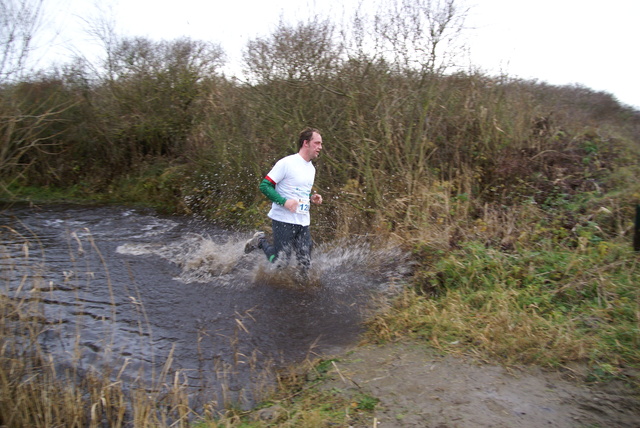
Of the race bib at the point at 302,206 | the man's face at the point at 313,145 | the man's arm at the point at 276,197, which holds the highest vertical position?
the man's face at the point at 313,145

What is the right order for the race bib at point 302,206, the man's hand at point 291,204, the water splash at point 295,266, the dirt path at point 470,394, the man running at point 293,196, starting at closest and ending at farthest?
the dirt path at point 470,394 < the man's hand at point 291,204 < the man running at point 293,196 < the race bib at point 302,206 < the water splash at point 295,266

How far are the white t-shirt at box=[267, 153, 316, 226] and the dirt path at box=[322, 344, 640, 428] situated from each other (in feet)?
7.62

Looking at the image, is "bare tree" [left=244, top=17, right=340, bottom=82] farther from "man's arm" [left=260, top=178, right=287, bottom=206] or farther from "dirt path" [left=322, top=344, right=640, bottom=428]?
"dirt path" [left=322, top=344, right=640, bottom=428]

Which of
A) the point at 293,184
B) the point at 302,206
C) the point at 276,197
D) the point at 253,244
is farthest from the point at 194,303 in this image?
the point at 293,184

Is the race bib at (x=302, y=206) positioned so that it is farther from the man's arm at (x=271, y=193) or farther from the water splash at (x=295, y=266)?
the water splash at (x=295, y=266)

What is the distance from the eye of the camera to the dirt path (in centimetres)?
366

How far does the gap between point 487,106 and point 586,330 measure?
581 cm

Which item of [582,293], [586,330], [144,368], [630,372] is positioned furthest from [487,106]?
→ [144,368]

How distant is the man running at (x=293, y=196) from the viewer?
6.38 meters

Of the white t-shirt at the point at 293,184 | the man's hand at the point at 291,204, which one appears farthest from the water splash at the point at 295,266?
the man's hand at the point at 291,204

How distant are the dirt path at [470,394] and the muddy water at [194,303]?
2.73 feet

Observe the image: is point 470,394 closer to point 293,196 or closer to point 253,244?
point 293,196

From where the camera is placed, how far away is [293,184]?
6.49 m

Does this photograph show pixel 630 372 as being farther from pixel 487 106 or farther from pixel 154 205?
pixel 154 205
